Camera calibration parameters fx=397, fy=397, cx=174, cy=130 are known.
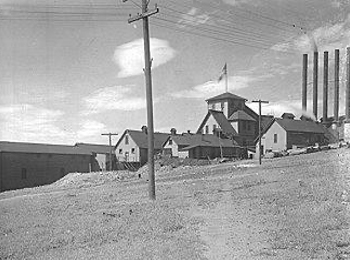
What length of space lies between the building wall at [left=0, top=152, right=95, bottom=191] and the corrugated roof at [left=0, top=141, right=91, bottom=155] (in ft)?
2.32

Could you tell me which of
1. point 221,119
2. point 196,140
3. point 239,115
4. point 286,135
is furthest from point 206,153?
point 239,115

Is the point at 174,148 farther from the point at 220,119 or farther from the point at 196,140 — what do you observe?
the point at 220,119

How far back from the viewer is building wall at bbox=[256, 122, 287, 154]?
5709cm

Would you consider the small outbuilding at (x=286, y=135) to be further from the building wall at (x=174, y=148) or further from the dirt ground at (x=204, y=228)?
the dirt ground at (x=204, y=228)

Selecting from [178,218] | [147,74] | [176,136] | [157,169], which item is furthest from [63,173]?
[178,218]

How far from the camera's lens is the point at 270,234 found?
9750mm

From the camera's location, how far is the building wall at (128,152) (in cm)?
6675

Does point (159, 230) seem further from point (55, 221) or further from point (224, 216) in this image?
point (55, 221)

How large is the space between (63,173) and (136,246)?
5605cm

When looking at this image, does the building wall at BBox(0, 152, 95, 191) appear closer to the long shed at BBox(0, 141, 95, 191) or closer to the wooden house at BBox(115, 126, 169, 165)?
the long shed at BBox(0, 141, 95, 191)

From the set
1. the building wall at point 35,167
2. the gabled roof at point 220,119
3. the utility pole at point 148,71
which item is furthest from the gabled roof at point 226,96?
the building wall at point 35,167

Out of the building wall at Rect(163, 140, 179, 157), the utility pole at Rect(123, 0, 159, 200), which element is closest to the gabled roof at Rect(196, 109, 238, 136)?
the utility pole at Rect(123, 0, 159, 200)

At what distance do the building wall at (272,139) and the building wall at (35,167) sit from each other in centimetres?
2793

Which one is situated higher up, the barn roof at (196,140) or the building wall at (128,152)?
the barn roof at (196,140)
